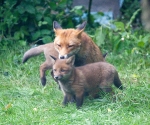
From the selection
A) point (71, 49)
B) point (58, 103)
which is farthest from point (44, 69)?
point (58, 103)

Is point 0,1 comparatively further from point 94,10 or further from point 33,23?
point 94,10

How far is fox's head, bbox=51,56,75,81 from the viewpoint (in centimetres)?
625

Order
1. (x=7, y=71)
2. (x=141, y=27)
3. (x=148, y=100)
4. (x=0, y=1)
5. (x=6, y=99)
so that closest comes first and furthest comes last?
(x=148, y=100) → (x=6, y=99) → (x=7, y=71) → (x=0, y=1) → (x=141, y=27)

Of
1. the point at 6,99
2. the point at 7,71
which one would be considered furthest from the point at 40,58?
the point at 6,99

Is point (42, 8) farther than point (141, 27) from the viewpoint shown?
No

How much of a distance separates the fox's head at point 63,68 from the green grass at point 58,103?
0.42m

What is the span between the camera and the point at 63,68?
631cm

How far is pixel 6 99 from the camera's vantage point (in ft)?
22.0

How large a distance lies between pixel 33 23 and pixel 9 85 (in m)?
2.64

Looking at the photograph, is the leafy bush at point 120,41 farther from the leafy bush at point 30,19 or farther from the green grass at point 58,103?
the leafy bush at point 30,19

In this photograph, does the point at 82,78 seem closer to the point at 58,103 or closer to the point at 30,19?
the point at 58,103

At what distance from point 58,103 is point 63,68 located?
1.82 feet

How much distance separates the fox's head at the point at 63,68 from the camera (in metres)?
6.25

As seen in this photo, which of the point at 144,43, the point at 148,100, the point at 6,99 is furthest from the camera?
the point at 144,43
